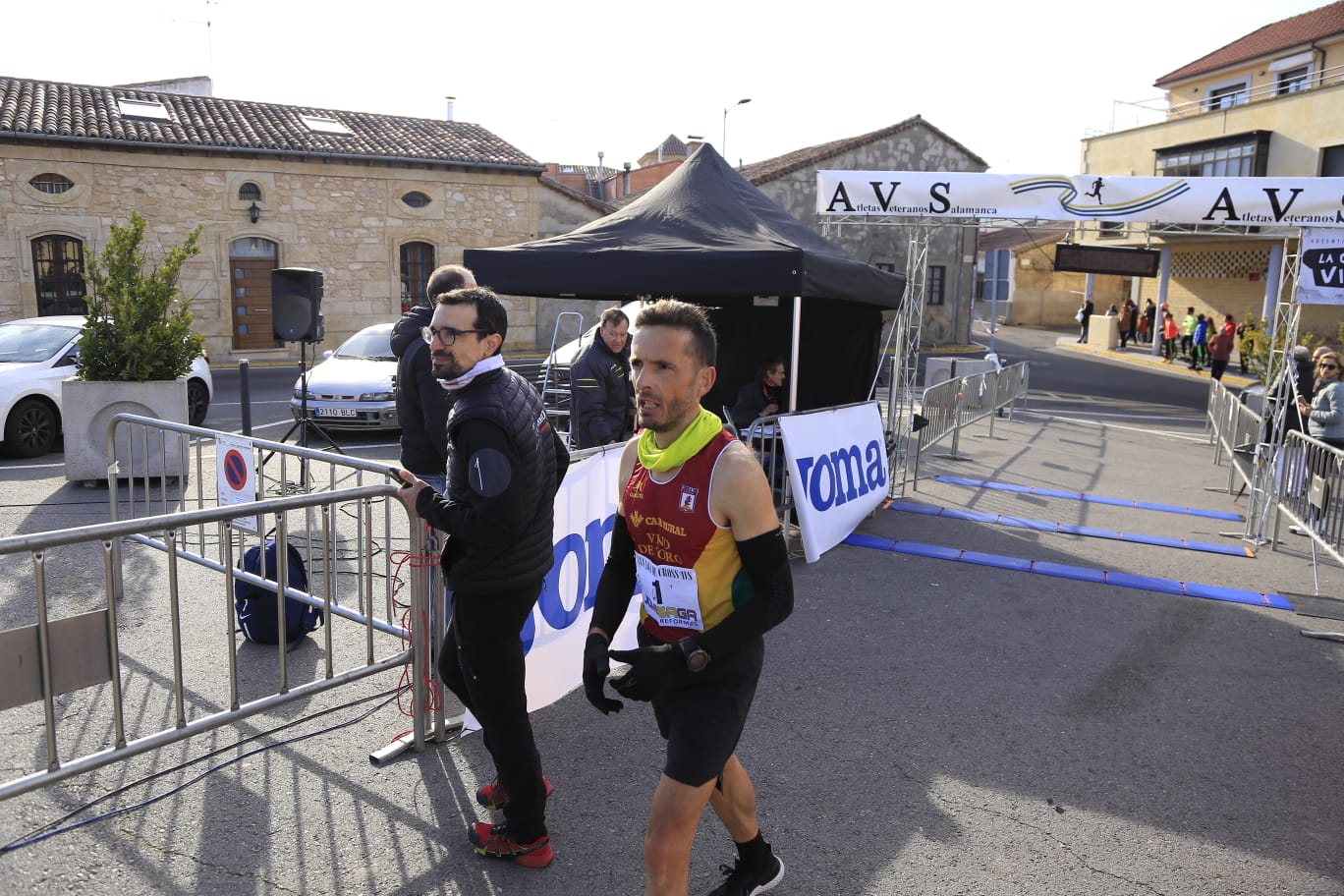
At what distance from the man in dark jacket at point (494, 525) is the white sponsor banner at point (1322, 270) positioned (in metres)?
8.88

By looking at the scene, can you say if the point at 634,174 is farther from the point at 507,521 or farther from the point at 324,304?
the point at 507,521

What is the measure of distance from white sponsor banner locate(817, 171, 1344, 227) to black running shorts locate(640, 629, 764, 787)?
10.1 meters

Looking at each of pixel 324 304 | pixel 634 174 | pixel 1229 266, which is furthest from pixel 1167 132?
pixel 324 304

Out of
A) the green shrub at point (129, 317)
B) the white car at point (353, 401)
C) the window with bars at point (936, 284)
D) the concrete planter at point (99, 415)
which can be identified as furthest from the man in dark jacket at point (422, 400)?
the window with bars at point (936, 284)

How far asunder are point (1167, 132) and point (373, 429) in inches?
1413

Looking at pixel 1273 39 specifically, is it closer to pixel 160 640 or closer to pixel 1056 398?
pixel 1056 398

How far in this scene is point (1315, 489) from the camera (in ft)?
23.2

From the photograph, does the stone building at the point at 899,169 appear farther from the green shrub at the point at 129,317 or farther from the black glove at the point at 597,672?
the black glove at the point at 597,672

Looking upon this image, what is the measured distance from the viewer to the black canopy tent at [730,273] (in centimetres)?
750

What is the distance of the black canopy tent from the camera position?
750 centimetres

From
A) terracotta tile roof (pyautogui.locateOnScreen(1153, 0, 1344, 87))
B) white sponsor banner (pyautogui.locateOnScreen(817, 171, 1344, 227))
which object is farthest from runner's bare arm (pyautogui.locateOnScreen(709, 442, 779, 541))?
terracotta tile roof (pyautogui.locateOnScreen(1153, 0, 1344, 87))

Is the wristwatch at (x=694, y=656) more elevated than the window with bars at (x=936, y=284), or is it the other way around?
the window with bars at (x=936, y=284)

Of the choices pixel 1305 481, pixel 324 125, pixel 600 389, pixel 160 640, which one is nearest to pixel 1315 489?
pixel 1305 481

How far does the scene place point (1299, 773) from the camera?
4.30 metres
